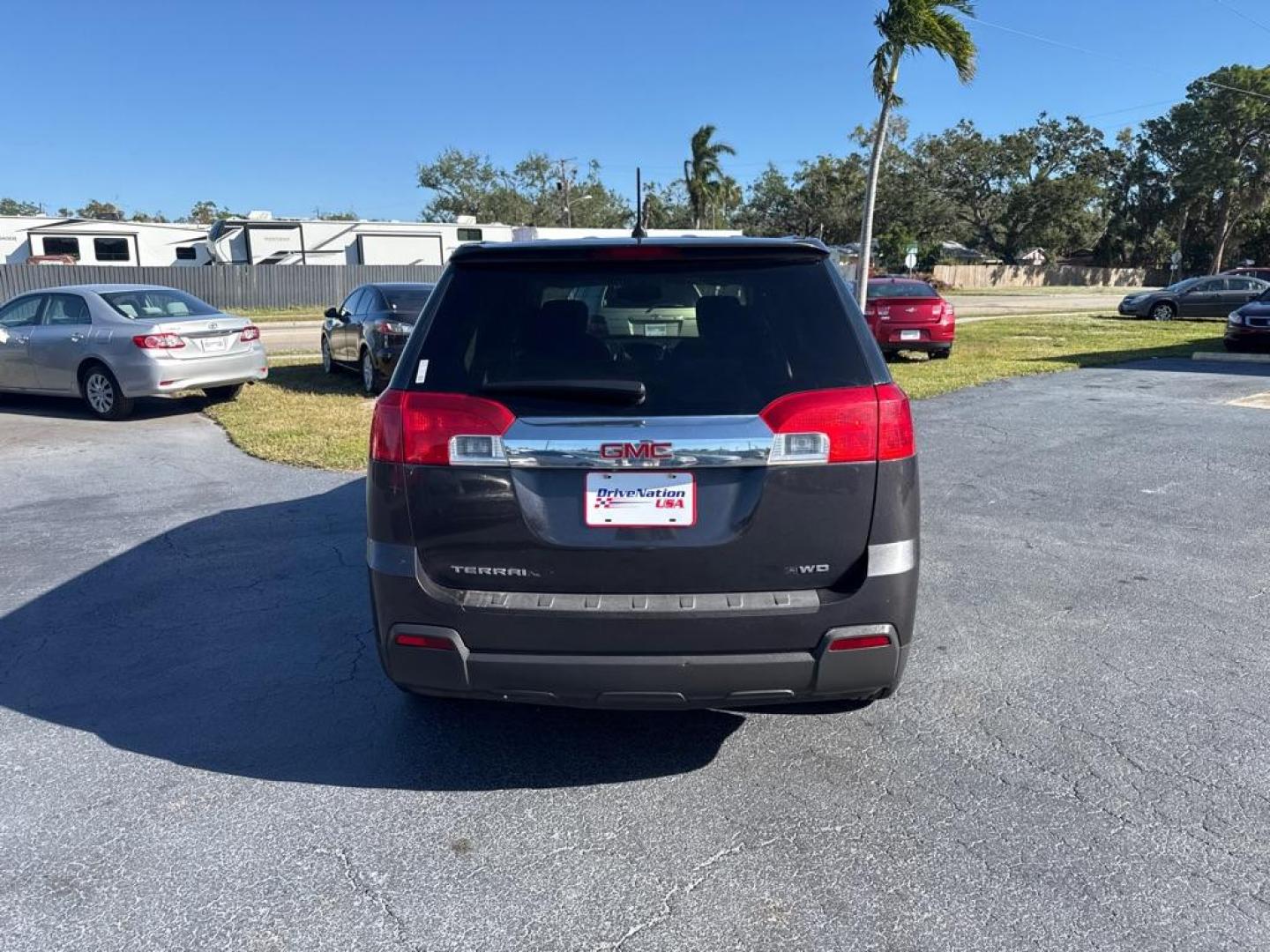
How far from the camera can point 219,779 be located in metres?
3.24

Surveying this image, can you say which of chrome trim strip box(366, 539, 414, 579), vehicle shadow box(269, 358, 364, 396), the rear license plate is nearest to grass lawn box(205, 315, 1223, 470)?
vehicle shadow box(269, 358, 364, 396)

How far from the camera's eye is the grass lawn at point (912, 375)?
8.95m

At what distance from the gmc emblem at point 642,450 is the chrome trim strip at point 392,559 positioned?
72 cm

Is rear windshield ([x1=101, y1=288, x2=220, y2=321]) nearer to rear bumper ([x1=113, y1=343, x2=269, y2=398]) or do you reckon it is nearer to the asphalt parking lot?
rear bumper ([x1=113, y1=343, x2=269, y2=398])

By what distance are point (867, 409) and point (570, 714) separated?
177 cm

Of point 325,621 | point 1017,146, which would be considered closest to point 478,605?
point 325,621

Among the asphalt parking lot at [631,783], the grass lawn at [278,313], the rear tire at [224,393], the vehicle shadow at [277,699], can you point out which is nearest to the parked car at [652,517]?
the asphalt parking lot at [631,783]

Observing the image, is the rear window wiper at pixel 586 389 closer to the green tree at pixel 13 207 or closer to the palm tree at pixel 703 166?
the palm tree at pixel 703 166

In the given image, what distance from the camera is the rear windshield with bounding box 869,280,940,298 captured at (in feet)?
52.8

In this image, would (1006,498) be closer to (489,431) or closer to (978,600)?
(978,600)

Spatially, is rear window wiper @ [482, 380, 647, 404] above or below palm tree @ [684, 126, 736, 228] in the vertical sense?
below

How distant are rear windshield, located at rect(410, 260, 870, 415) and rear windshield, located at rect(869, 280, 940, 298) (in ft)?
45.5

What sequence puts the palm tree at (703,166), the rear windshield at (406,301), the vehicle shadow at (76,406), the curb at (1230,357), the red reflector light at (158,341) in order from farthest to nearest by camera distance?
the palm tree at (703,166) < the curb at (1230,357) < the rear windshield at (406,301) < the vehicle shadow at (76,406) < the red reflector light at (158,341)

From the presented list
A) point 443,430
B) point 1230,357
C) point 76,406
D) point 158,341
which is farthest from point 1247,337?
point 76,406
